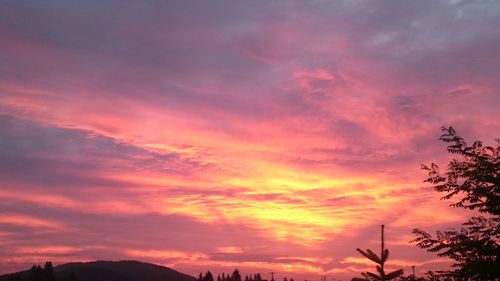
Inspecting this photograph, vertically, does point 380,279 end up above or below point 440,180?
below

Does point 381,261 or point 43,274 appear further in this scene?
point 43,274

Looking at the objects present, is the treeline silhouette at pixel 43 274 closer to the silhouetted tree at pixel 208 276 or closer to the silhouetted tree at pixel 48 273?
the silhouetted tree at pixel 48 273

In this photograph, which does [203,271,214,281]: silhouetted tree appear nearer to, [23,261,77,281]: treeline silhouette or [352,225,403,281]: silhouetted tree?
[23,261,77,281]: treeline silhouette

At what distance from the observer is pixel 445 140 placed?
51.9ft

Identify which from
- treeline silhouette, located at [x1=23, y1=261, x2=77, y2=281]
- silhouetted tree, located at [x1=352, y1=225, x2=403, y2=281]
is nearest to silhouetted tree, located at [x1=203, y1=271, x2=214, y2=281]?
treeline silhouette, located at [x1=23, y1=261, x2=77, y2=281]

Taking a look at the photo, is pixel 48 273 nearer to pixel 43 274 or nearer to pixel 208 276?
pixel 43 274

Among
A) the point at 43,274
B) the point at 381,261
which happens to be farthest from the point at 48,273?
the point at 381,261

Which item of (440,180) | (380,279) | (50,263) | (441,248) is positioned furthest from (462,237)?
(50,263)

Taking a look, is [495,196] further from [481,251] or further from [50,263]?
[50,263]

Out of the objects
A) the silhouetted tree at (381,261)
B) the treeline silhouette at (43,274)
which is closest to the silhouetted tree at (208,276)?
the treeline silhouette at (43,274)

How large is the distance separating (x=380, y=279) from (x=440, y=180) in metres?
5.72

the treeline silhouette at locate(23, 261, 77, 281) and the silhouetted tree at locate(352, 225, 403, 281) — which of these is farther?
the treeline silhouette at locate(23, 261, 77, 281)

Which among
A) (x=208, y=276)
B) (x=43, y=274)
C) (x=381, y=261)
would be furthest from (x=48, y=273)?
(x=381, y=261)

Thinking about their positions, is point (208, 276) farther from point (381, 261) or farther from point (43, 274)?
point (381, 261)
